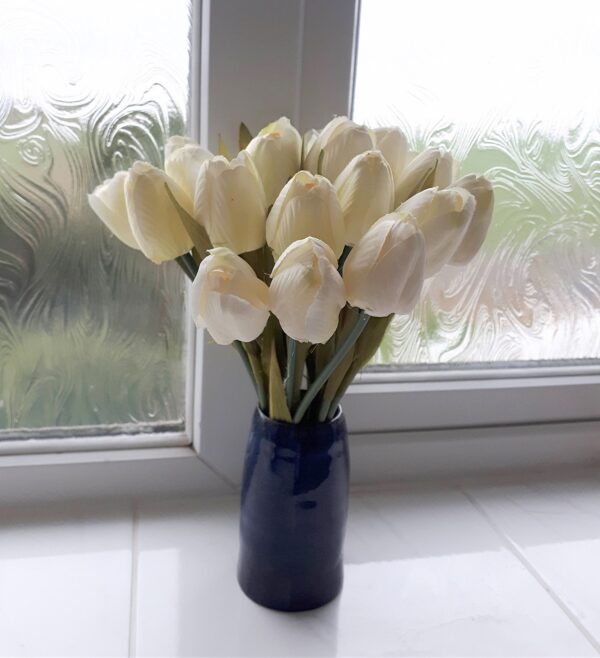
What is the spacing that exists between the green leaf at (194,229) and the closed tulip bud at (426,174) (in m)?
0.15

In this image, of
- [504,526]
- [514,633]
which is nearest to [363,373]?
[504,526]

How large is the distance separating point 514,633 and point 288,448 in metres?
0.27

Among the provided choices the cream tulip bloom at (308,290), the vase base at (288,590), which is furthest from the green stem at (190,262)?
the vase base at (288,590)

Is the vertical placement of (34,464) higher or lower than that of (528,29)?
lower

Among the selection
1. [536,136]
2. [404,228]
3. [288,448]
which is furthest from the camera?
[536,136]

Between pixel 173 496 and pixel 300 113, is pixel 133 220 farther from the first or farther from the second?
pixel 173 496

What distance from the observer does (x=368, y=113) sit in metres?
0.79

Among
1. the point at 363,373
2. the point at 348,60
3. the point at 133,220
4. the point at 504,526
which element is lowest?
the point at 504,526

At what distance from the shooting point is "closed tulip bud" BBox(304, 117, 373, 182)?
0.56 metres

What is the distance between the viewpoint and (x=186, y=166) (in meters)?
0.57

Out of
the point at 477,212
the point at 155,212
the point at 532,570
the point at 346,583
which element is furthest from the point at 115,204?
the point at 532,570

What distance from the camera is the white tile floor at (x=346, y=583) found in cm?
62

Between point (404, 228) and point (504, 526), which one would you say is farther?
point (504, 526)

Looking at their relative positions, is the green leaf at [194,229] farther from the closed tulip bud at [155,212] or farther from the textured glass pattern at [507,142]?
the textured glass pattern at [507,142]
